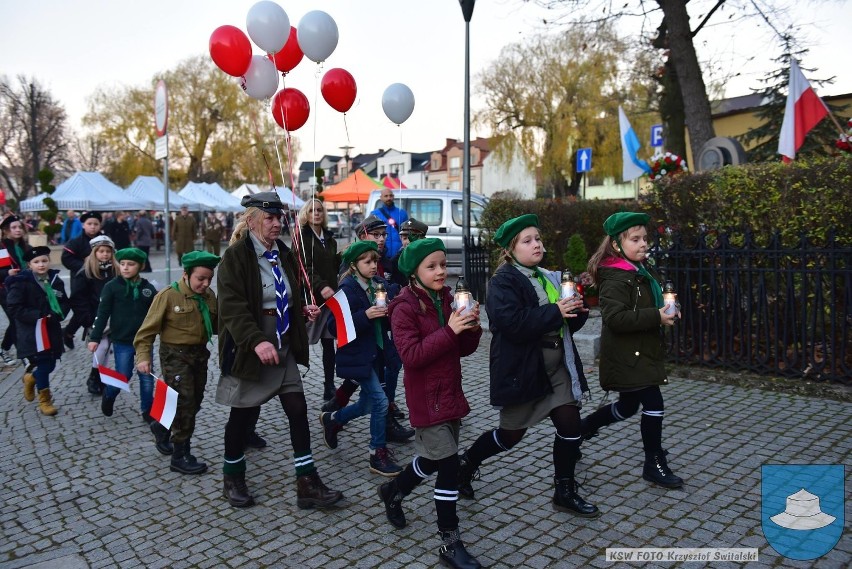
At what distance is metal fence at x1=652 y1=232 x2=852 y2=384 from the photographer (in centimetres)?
589

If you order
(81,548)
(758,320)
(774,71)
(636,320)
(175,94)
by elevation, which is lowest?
(81,548)

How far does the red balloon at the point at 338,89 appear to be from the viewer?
20.4 ft

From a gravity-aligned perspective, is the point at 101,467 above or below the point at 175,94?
below

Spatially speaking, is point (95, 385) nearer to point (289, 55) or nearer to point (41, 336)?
point (41, 336)

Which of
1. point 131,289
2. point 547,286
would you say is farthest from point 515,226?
point 131,289

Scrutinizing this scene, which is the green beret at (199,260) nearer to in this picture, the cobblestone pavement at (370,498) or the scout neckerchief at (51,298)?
the cobblestone pavement at (370,498)

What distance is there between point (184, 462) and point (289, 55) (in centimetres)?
363

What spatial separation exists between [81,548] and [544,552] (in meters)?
2.48

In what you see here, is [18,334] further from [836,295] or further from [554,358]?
[836,295]

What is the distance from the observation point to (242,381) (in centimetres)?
391

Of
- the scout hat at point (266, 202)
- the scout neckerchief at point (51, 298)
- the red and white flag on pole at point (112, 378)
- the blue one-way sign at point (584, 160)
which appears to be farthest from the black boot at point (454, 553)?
the blue one-way sign at point (584, 160)

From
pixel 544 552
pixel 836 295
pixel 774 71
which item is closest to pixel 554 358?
pixel 544 552

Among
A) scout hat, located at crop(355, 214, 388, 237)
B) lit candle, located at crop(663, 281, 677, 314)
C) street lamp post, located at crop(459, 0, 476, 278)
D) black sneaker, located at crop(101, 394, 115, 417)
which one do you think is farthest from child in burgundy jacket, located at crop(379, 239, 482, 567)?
street lamp post, located at crop(459, 0, 476, 278)

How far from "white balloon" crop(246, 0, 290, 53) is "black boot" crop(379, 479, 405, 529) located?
347 centimetres
